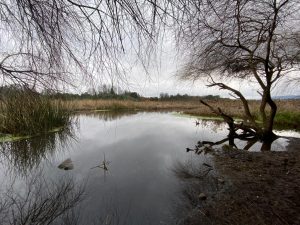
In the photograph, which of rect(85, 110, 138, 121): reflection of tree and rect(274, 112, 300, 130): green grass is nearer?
rect(274, 112, 300, 130): green grass

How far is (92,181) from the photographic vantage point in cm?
467

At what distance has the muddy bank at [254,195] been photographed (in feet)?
10.2

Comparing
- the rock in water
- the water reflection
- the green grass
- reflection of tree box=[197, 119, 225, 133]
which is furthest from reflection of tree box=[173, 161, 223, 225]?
the green grass

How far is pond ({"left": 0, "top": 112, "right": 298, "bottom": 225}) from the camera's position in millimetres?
3324

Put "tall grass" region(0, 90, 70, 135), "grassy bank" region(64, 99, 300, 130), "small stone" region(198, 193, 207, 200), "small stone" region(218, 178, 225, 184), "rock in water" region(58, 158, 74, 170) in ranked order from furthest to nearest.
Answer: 1. "grassy bank" region(64, 99, 300, 130)
2. "tall grass" region(0, 90, 70, 135)
3. "rock in water" region(58, 158, 74, 170)
4. "small stone" region(218, 178, 225, 184)
5. "small stone" region(198, 193, 207, 200)

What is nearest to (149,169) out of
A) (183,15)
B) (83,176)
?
(83,176)

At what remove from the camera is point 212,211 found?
3.36 meters

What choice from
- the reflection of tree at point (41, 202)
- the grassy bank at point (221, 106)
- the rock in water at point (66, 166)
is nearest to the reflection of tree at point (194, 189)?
the reflection of tree at point (41, 202)

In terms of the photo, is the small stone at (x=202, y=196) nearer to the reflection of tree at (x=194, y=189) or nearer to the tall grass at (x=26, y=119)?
the reflection of tree at (x=194, y=189)

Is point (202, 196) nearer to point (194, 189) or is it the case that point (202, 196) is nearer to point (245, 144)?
point (194, 189)

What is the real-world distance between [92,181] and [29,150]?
3.11m

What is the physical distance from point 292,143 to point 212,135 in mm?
2831

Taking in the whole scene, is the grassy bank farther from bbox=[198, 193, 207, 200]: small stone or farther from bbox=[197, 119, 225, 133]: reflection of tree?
bbox=[198, 193, 207, 200]: small stone

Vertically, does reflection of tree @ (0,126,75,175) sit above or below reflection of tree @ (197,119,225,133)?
above
